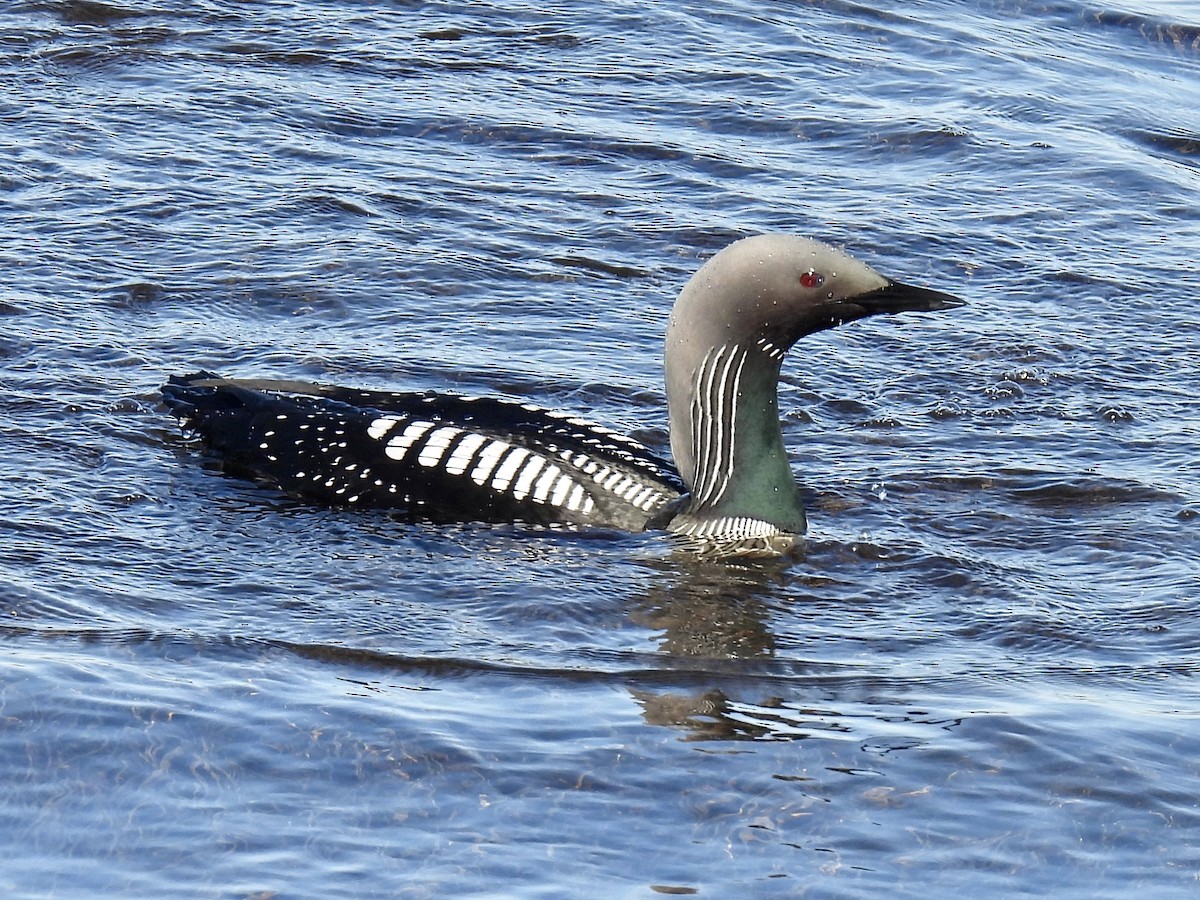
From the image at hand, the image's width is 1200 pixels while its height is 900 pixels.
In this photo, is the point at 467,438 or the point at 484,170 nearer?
the point at 467,438

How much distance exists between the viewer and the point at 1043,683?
538cm

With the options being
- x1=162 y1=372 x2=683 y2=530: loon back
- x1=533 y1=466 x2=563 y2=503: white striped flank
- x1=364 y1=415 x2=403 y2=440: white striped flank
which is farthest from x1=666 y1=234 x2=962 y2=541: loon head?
x1=364 y1=415 x2=403 y2=440: white striped flank

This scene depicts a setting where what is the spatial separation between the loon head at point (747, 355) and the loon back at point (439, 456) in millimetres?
222

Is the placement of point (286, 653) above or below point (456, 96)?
below

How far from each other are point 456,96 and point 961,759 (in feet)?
20.1

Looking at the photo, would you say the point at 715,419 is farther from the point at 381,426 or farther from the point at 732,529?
the point at 381,426

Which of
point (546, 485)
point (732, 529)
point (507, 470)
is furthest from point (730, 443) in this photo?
point (507, 470)

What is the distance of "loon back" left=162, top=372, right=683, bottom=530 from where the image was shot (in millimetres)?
6355

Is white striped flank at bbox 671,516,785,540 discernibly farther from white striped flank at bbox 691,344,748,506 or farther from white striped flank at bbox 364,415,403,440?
white striped flank at bbox 364,415,403,440

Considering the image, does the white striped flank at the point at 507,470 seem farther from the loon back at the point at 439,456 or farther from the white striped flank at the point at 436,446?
the white striped flank at the point at 436,446

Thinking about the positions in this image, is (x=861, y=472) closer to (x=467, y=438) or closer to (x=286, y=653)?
(x=467, y=438)

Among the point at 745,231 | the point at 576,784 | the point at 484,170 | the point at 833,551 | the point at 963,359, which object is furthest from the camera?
the point at 484,170

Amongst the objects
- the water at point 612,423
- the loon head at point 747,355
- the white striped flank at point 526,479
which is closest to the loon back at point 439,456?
the white striped flank at point 526,479

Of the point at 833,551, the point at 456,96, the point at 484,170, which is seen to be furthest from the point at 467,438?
the point at 456,96
